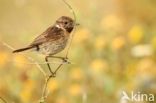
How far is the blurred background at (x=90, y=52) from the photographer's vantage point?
9.59 meters

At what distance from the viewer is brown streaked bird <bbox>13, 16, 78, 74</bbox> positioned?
752cm

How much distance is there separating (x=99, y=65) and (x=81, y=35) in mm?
577

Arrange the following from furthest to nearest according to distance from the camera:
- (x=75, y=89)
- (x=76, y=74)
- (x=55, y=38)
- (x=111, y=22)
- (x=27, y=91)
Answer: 1. (x=111, y=22)
2. (x=76, y=74)
3. (x=75, y=89)
4. (x=27, y=91)
5. (x=55, y=38)

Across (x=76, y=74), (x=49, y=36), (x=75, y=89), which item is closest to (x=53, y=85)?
(x=75, y=89)

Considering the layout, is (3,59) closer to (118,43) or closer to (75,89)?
(75,89)

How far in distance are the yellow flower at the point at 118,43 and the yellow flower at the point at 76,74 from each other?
0.48 metres

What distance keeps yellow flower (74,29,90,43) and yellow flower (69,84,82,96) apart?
70 cm

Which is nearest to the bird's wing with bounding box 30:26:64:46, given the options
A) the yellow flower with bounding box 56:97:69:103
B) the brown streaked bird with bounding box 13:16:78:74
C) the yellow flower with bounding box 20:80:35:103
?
the brown streaked bird with bounding box 13:16:78:74

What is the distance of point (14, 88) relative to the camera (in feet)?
31.8

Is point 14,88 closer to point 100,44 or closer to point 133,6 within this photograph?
point 100,44

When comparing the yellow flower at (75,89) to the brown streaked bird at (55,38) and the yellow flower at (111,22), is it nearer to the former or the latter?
the yellow flower at (111,22)

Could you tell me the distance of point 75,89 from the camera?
972cm

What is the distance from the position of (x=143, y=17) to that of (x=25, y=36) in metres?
1.42

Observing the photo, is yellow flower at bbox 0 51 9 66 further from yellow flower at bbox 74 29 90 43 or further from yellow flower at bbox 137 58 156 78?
yellow flower at bbox 137 58 156 78
